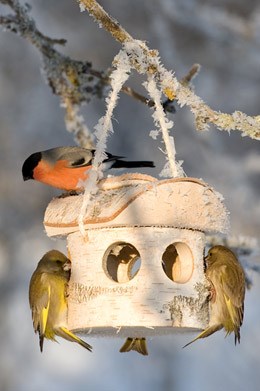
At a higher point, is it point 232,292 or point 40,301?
point 232,292

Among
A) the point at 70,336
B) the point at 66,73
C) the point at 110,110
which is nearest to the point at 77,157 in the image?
the point at 66,73

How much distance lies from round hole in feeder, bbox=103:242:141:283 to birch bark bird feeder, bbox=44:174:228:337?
0.32 meters

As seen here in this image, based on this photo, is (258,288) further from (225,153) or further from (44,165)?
(44,165)

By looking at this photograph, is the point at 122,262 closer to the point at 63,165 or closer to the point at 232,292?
the point at 232,292

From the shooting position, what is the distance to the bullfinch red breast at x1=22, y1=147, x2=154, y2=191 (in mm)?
6156

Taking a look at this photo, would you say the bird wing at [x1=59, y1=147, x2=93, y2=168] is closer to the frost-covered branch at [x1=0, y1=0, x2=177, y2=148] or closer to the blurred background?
the frost-covered branch at [x1=0, y1=0, x2=177, y2=148]

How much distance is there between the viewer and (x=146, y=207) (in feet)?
15.8

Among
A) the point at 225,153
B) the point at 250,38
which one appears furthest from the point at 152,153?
the point at 250,38

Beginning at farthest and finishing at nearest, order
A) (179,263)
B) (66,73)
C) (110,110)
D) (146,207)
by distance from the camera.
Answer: (66,73)
(179,263)
(146,207)
(110,110)

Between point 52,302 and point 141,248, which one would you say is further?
point 52,302

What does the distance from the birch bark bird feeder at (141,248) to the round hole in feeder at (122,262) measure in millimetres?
315

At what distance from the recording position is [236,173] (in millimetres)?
12438

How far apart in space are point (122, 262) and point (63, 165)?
3.56 ft

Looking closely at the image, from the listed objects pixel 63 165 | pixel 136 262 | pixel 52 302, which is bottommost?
pixel 52 302
